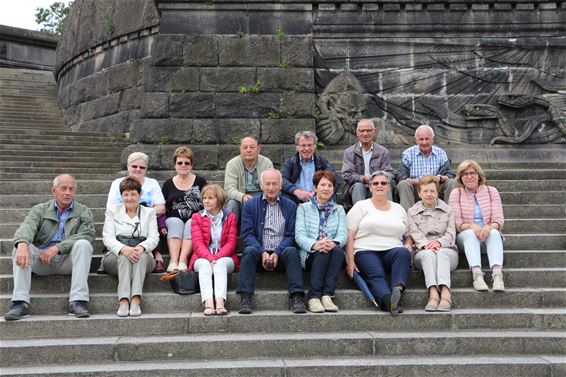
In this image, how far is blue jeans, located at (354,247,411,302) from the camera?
193 inches

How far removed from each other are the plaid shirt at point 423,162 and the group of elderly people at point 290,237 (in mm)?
763

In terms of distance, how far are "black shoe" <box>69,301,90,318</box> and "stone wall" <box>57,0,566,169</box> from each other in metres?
3.60

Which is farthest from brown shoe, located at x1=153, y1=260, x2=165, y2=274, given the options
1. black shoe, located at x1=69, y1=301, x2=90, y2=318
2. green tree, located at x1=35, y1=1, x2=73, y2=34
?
green tree, located at x1=35, y1=1, x2=73, y2=34

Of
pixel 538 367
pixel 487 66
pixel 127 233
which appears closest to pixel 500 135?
pixel 487 66

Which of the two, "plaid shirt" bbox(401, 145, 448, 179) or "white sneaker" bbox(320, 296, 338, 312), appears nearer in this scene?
"white sneaker" bbox(320, 296, 338, 312)

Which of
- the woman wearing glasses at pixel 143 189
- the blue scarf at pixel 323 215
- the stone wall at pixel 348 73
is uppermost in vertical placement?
the stone wall at pixel 348 73

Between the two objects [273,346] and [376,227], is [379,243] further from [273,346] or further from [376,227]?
[273,346]

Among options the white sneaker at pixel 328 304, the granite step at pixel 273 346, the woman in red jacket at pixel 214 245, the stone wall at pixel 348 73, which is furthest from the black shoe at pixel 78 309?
the stone wall at pixel 348 73

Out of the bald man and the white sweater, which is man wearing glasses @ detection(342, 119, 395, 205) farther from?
the bald man

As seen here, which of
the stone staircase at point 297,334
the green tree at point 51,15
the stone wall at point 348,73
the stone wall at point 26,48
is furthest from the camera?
the green tree at point 51,15

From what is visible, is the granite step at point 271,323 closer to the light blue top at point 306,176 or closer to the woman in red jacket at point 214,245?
the woman in red jacket at point 214,245

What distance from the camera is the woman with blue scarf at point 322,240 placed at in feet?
16.1

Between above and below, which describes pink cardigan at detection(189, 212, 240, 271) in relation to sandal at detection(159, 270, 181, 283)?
above

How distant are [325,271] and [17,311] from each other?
2.52m
